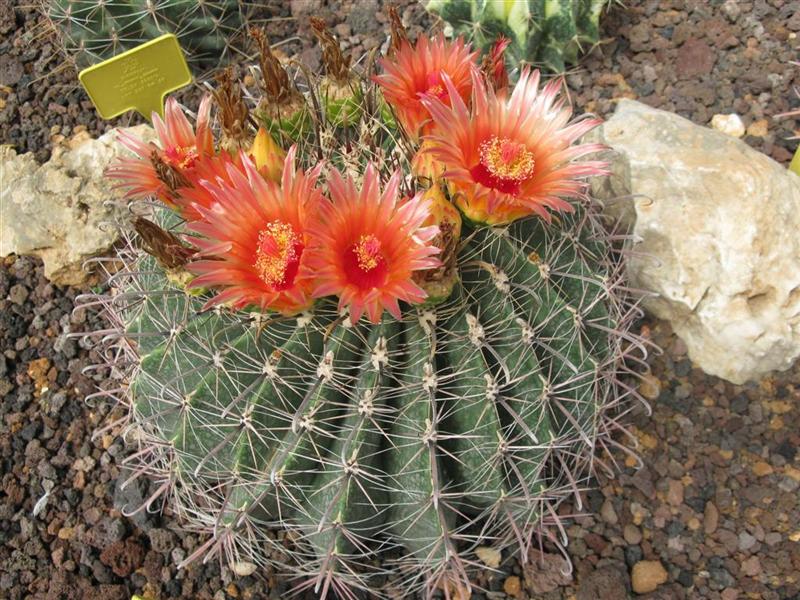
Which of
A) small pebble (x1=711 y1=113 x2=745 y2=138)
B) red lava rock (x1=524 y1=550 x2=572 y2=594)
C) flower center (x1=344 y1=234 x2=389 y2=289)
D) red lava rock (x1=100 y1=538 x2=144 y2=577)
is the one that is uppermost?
flower center (x1=344 y1=234 x2=389 y2=289)

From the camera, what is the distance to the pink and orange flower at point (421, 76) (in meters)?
1.71

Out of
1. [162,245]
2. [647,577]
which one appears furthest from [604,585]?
[162,245]

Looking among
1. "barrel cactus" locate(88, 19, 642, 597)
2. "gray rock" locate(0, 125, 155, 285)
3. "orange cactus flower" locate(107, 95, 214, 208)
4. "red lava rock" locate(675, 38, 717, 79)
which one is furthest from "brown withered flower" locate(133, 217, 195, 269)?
"red lava rock" locate(675, 38, 717, 79)

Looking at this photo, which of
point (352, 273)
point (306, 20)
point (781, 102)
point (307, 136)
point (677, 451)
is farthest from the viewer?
point (306, 20)

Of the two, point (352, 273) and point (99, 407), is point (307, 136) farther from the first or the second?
point (99, 407)

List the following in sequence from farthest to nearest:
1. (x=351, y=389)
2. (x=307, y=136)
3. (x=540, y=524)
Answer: (x=540, y=524) → (x=307, y=136) → (x=351, y=389)

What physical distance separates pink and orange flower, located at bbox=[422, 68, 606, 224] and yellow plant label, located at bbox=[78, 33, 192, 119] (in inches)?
43.9

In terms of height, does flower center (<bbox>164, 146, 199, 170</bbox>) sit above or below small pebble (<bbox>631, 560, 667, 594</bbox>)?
above

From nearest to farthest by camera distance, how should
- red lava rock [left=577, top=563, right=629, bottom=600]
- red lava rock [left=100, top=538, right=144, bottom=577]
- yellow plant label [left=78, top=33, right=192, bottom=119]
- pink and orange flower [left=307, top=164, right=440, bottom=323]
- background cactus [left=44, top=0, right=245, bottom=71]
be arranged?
pink and orange flower [left=307, top=164, right=440, bottom=323] → red lava rock [left=577, top=563, right=629, bottom=600] → red lava rock [left=100, top=538, right=144, bottom=577] → yellow plant label [left=78, top=33, right=192, bottom=119] → background cactus [left=44, top=0, right=245, bottom=71]

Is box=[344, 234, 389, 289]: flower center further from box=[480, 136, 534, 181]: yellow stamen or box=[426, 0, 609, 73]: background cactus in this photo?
box=[426, 0, 609, 73]: background cactus

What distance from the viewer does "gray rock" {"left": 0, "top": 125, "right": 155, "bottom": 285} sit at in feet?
8.73

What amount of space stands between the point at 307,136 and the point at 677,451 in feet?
4.49

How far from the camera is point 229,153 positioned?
5.68 ft

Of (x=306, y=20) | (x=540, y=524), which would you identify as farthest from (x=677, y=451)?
(x=306, y=20)
